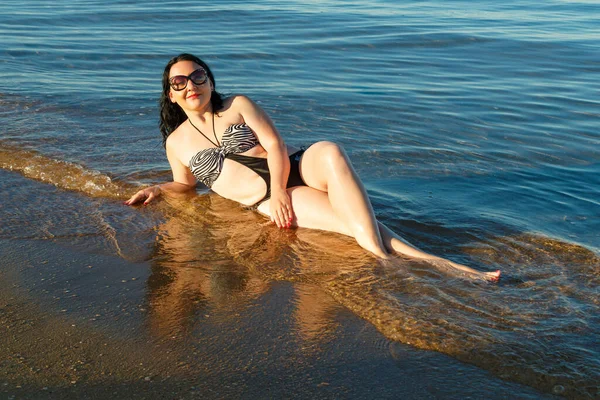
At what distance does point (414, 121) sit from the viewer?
888 cm

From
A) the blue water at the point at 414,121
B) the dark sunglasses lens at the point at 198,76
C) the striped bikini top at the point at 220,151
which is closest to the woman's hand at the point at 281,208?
the striped bikini top at the point at 220,151

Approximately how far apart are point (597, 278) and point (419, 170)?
260 centimetres

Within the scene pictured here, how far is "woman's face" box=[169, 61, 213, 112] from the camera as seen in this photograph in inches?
217

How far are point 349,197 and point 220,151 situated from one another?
3.99ft

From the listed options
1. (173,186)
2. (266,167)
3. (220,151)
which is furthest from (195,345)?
(173,186)

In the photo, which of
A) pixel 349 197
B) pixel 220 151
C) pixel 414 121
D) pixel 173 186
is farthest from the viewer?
pixel 414 121

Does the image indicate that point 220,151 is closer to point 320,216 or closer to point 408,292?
point 320,216

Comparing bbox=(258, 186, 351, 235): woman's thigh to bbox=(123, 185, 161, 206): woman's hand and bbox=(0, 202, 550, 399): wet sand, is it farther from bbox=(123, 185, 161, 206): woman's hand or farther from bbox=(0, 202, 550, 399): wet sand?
bbox=(123, 185, 161, 206): woman's hand

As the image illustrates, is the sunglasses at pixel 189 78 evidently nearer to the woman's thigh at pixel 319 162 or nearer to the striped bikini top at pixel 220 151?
the striped bikini top at pixel 220 151

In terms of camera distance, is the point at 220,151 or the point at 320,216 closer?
the point at 320,216

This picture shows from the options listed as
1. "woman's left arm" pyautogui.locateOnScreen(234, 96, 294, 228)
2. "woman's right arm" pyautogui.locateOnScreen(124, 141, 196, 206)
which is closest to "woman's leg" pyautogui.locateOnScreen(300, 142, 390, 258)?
"woman's left arm" pyautogui.locateOnScreen(234, 96, 294, 228)

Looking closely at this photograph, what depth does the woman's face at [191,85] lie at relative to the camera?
217 inches

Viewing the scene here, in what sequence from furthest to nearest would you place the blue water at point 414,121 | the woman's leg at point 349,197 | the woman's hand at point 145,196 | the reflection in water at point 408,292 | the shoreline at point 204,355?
the woman's hand at point 145,196 → the woman's leg at point 349,197 → the blue water at point 414,121 → the reflection in water at point 408,292 → the shoreline at point 204,355

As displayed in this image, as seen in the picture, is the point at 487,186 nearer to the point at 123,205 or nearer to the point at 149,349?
the point at 123,205
